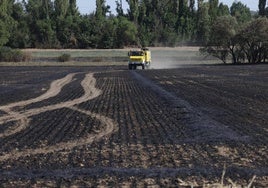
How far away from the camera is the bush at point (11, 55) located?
3376 inches

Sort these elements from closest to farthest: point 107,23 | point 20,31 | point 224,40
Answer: point 224,40
point 20,31
point 107,23

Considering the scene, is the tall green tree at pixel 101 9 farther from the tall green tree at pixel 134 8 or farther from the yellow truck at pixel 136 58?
the yellow truck at pixel 136 58

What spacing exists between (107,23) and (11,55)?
35.0m

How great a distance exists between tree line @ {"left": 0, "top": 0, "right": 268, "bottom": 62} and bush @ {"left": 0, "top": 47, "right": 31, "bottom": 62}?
1.89 m

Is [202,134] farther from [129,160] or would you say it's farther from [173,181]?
[173,181]

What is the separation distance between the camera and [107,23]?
11662cm

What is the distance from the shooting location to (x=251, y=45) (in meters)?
79.1

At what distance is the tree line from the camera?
365ft

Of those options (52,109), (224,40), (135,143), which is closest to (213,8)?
(224,40)

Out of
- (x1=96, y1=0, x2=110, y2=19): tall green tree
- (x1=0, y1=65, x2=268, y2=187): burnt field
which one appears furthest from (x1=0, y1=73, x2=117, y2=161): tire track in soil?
(x1=96, y1=0, x2=110, y2=19): tall green tree

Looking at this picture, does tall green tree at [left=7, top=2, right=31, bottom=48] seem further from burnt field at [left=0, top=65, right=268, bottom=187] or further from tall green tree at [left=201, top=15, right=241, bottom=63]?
burnt field at [left=0, top=65, right=268, bottom=187]

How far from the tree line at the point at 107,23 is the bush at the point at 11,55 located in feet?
6.21

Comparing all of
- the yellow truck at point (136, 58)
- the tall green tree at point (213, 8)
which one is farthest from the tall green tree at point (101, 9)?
the yellow truck at point (136, 58)

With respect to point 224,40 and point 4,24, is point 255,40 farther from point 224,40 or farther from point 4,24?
point 4,24
